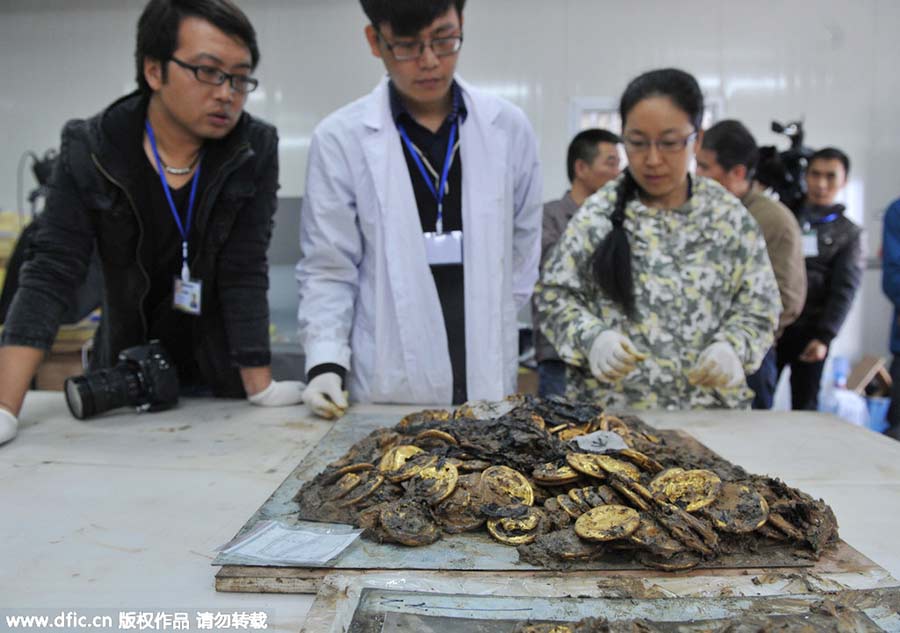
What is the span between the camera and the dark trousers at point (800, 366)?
308 cm

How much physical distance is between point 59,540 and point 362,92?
3931 millimetres

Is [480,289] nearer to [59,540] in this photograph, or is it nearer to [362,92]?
[59,540]

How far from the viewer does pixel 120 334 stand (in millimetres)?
1749

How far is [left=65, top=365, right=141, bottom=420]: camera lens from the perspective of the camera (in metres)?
1.58

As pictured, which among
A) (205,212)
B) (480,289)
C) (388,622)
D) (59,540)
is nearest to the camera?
(388,622)

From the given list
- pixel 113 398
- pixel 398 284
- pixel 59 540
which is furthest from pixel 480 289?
pixel 59 540

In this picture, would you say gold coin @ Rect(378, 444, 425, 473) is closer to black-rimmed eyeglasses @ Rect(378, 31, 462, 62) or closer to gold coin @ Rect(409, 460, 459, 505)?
gold coin @ Rect(409, 460, 459, 505)

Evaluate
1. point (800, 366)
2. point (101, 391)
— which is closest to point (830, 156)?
point (800, 366)

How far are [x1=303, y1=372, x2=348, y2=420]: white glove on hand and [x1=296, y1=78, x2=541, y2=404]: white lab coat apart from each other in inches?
2.2

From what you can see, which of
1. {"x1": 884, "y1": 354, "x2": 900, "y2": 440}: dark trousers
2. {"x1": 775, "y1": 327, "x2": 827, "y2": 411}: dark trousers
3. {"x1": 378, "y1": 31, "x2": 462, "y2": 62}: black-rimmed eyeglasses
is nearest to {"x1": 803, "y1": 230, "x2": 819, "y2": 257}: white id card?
{"x1": 775, "y1": 327, "x2": 827, "y2": 411}: dark trousers

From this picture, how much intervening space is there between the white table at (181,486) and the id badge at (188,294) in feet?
0.84

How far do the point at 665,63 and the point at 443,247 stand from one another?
10.9 ft

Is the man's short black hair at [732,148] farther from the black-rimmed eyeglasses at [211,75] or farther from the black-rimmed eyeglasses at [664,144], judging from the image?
the black-rimmed eyeglasses at [211,75]

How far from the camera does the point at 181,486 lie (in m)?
1.18
